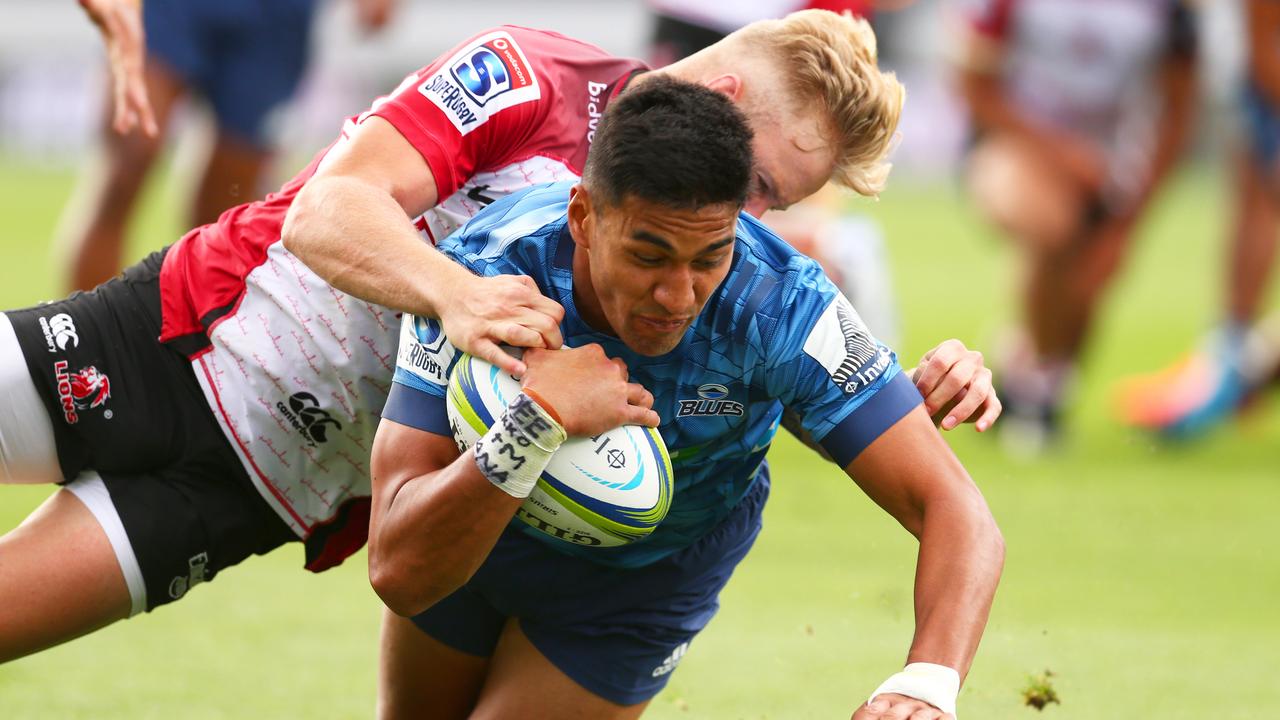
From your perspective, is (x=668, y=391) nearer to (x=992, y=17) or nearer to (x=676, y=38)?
(x=676, y=38)

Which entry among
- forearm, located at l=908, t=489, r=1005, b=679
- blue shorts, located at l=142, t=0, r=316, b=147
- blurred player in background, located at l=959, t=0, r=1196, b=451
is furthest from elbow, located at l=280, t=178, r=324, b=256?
blurred player in background, located at l=959, t=0, r=1196, b=451

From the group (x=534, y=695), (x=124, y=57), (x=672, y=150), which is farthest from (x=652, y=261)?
(x=124, y=57)

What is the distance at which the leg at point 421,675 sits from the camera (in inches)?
174

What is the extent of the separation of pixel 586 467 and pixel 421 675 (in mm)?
1192

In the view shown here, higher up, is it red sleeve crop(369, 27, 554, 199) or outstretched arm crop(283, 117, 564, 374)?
red sleeve crop(369, 27, 554, 199)

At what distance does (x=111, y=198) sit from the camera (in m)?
8.01

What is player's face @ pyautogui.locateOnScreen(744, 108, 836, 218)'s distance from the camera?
4094 millimetres

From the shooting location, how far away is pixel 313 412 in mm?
4223

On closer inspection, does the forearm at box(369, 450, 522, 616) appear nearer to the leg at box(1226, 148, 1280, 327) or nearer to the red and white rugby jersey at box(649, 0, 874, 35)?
the red and white rugby jersey at box(649, 0, 874, 35)

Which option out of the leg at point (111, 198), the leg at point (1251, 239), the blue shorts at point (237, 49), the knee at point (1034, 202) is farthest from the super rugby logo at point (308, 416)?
the leg at point (1251, 239)

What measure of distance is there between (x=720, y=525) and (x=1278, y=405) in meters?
8.68

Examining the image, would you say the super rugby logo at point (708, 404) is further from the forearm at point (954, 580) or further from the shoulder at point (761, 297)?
the forearm at point (954, 580)

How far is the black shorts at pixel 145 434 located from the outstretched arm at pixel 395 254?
56cm

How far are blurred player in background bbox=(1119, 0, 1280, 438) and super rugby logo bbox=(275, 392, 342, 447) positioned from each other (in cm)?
717
